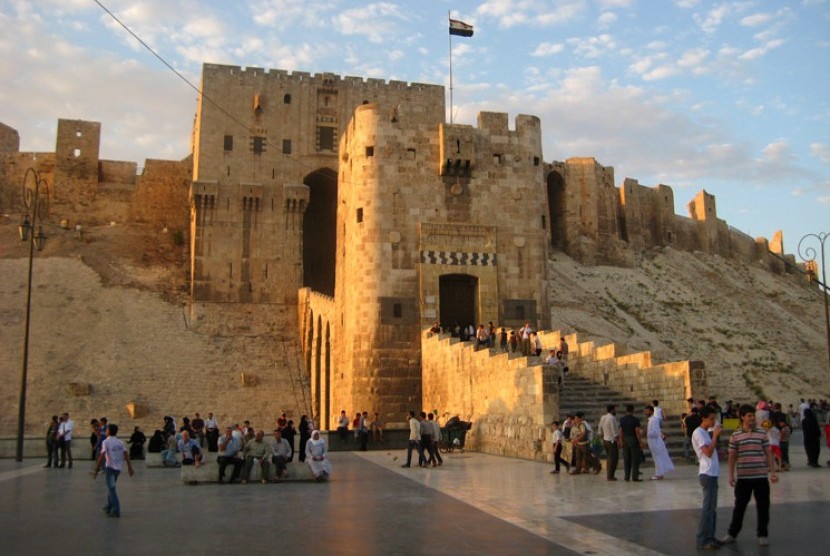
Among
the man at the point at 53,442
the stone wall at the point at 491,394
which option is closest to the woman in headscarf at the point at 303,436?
the stone wall at the point at 491,394

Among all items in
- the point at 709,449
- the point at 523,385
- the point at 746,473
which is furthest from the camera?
the point at 523,385

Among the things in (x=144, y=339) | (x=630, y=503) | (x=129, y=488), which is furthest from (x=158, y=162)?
(x=630, y=503)

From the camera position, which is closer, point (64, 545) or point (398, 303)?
point (64, 545)

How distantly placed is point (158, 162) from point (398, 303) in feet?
86.3

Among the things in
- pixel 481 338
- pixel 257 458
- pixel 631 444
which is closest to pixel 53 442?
pixel 257 458

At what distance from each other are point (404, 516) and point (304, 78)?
36214 mm

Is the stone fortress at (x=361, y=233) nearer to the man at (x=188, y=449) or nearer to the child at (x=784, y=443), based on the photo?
the child at (x=784, y=443)

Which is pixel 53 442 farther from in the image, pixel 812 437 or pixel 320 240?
pixel 320 240

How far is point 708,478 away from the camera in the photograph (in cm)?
765

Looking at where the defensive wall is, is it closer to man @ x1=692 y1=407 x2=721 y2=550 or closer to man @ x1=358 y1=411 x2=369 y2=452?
man @ x1=358 y1=411 x2=369 y2=452

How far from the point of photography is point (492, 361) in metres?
20.0

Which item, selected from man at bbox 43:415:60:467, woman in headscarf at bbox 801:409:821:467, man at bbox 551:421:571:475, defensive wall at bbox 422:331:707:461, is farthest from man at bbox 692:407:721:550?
man at bbox 43:415:60:467

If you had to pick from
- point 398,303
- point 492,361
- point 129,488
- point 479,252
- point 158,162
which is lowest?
point 129,488

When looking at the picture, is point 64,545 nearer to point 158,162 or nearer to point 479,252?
point 479,252
